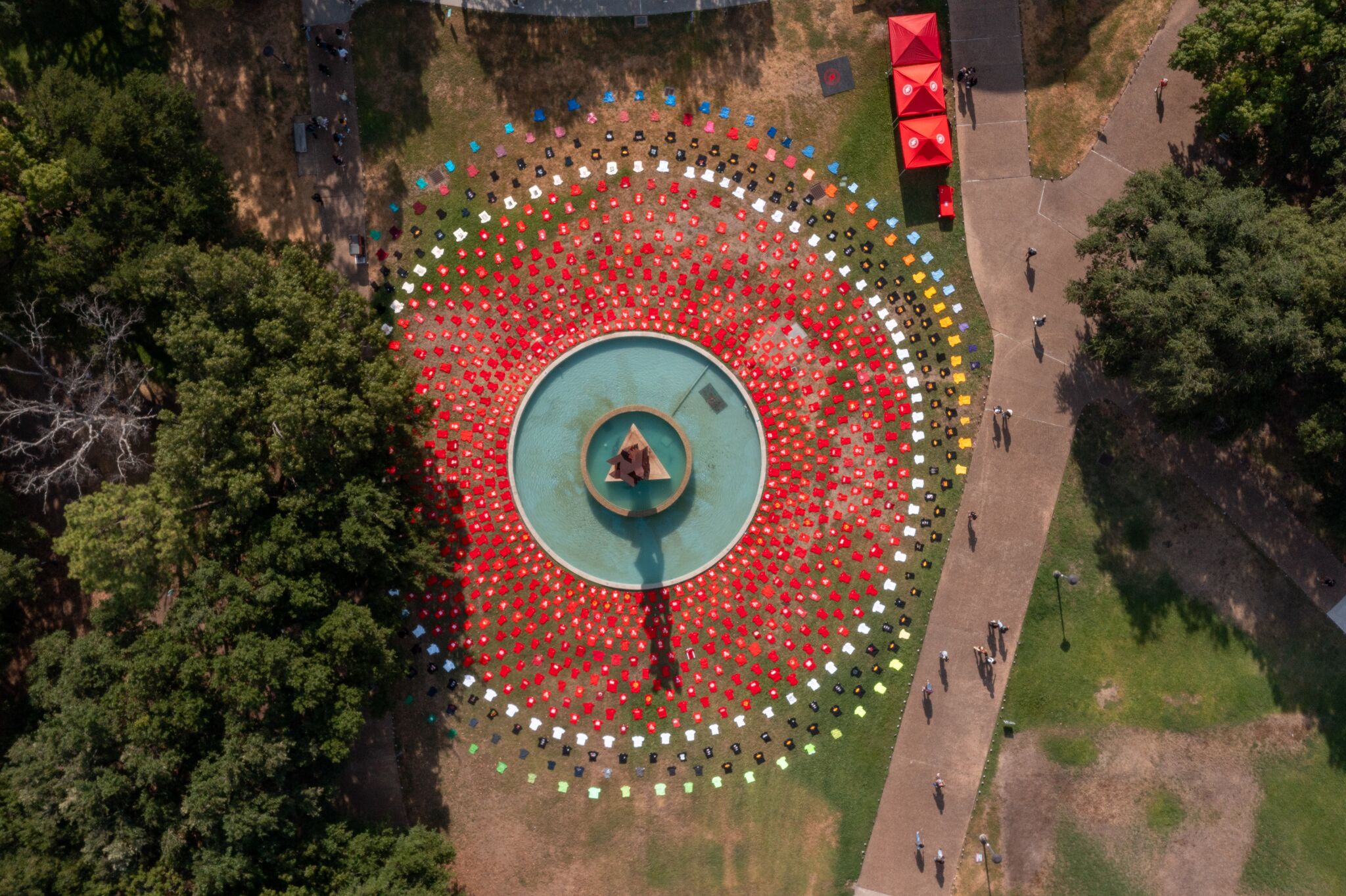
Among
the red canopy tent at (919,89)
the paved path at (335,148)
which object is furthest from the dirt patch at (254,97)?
the red canopy tent at (919,89)

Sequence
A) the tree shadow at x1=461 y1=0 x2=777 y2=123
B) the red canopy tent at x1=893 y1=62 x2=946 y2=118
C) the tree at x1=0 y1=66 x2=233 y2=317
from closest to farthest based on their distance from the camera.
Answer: the tree at x1=0 y1=66 x2=233 y2=317, the red canopy tent at x1=893 y1=62 x2=946 y2=118, the tree shadow at x1=461 y1=0 x2=777 y2=123

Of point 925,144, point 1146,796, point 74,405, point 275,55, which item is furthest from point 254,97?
point 1146,796

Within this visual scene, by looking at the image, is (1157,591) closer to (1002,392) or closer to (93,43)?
(1002,392)

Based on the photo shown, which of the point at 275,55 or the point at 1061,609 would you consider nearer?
the point at 1061,609

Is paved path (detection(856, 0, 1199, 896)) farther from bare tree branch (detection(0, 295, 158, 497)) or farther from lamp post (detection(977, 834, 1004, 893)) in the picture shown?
bare tree branch (detection(0, 295, 158, 497))

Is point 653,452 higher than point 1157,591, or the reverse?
point 653,452

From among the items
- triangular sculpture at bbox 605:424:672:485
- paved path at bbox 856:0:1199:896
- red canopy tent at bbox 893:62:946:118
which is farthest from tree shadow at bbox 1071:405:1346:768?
triangular sculpture at bbox 605:424:672:485
